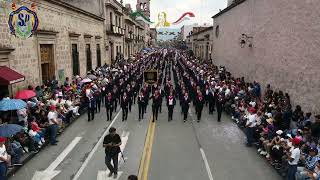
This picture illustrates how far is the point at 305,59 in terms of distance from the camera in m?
12.9

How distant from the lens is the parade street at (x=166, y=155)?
918 centimetres

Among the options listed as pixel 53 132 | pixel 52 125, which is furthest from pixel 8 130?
pixel 53 132

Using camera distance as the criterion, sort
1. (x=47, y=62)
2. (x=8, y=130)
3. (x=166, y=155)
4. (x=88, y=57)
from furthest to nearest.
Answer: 1. (x=88, y=57)
2. (x=47, y=62)
3. (x=166, y=155)
4. (x=8, y=130)

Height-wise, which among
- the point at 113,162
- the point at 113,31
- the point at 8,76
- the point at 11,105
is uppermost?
the point at 113,31

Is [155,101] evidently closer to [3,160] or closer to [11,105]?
[11,105]

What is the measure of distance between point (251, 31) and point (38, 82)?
14.0 metres

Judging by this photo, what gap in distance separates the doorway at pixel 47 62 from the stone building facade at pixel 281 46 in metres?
12.6

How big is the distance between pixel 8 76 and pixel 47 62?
235 inches

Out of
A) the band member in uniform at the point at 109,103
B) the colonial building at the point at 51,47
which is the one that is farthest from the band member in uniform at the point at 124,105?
the colonial building at the point at 51,47

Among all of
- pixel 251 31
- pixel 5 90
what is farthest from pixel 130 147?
pixel 251 31

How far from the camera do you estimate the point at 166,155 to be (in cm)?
1057

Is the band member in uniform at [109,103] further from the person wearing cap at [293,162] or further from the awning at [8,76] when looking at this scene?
the person wearing cap at [293,162]

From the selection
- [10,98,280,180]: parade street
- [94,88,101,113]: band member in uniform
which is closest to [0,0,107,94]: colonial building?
[94,88,101,113]: band member in uniform

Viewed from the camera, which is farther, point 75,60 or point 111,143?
point 75,60
